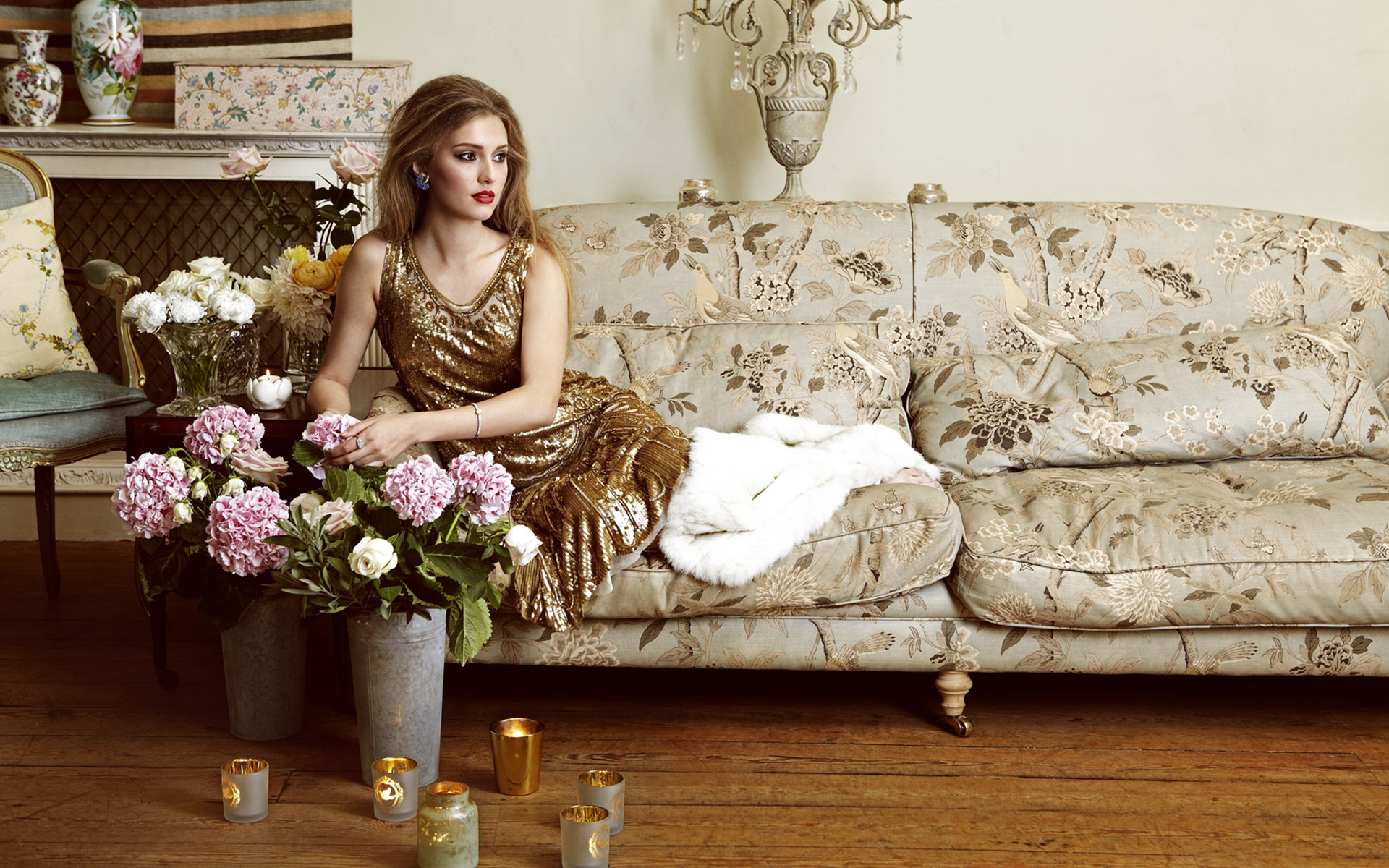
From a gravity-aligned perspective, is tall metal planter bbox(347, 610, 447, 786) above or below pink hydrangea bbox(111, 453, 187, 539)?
below

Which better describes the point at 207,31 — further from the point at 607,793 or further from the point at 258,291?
the point at 607,793

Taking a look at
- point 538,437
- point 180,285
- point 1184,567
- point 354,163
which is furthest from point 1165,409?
point 180,285

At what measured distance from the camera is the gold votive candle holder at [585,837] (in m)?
1.54

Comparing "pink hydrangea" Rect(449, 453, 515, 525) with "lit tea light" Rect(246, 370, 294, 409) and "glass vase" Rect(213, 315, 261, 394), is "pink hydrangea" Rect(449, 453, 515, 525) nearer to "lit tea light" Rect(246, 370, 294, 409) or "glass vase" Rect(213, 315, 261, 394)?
"lit tea light" Rect(246, 370, 294, 409)

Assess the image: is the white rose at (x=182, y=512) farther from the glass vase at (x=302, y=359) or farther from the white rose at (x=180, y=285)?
the glass vase at (x=302, y=359)

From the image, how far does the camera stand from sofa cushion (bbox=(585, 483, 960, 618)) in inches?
75.4

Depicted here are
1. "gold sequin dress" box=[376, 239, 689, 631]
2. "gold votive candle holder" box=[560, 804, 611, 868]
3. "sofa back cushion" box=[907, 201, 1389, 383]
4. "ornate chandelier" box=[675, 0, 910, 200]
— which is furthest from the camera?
"ornate chandelier" box=[675, 0, 910, 200]

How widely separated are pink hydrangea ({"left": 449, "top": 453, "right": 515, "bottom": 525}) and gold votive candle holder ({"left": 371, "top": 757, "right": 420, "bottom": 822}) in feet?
1.27

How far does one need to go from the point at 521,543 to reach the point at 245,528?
15.6 inches

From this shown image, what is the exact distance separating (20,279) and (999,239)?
224 centimetres

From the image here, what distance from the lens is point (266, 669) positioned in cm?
195

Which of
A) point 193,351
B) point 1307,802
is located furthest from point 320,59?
point 1307,802

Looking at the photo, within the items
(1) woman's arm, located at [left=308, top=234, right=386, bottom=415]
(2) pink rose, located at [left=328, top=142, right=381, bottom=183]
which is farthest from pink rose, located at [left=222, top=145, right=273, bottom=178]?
(1) woman's arm, located at [left=308, top=234, right=386, bottom=415]

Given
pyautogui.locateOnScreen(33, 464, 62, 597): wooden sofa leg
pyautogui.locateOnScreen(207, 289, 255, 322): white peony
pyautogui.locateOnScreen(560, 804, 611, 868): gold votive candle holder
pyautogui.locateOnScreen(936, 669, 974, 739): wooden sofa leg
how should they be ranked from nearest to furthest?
pyautogui.locateOnScreen(560, 804, 611, 868): gold votive candle holder
pyautogui.locateOnScreen(936, 669, 974, 739): wooden sofa leg
pyautogui.locateOnScreen(207, 289, 255, 322): white peony
pyautogui.locateOnScreen(33, 464, 62, 597): wooden sofa leg
